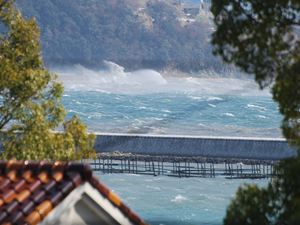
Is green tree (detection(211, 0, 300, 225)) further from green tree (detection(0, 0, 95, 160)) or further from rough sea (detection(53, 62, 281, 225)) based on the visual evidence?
rough sea (detection(53, 62, 281, 225))

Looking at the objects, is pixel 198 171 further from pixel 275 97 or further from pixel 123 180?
pixel 275 97

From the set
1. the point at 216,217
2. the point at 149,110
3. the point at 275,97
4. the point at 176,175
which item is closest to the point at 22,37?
the point at 275,97

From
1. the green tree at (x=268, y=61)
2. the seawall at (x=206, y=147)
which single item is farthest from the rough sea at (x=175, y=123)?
the green tree at (x=268, y=61)

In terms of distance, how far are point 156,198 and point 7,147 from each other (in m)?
42.0

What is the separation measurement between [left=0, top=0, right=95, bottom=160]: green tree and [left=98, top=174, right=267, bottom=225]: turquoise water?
32.5m

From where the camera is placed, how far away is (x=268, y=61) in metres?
8.96

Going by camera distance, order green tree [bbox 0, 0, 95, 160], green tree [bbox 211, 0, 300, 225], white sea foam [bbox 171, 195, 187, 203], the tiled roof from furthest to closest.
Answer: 1. white sea foam [bbox 171, 195, 187, 203]
2. green tree [bbox 0, 0, 95, 160]
3. green tree [bbox 211, 0, 300, 225]
4. the tiled roof

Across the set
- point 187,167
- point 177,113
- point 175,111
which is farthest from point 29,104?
point 175,111

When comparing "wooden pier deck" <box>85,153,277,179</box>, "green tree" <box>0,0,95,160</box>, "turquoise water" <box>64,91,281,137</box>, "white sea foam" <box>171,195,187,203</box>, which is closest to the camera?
"green tree" <box>0,0,95,160</box>

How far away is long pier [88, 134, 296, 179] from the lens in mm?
58875

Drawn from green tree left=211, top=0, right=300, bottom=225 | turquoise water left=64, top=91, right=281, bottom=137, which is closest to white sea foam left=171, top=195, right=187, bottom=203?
green tree left=211, top=0, right=300, bottom=225

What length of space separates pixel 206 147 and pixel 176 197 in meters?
9.28

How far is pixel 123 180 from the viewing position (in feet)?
196

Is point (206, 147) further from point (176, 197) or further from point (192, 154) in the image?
point (176, 197)
